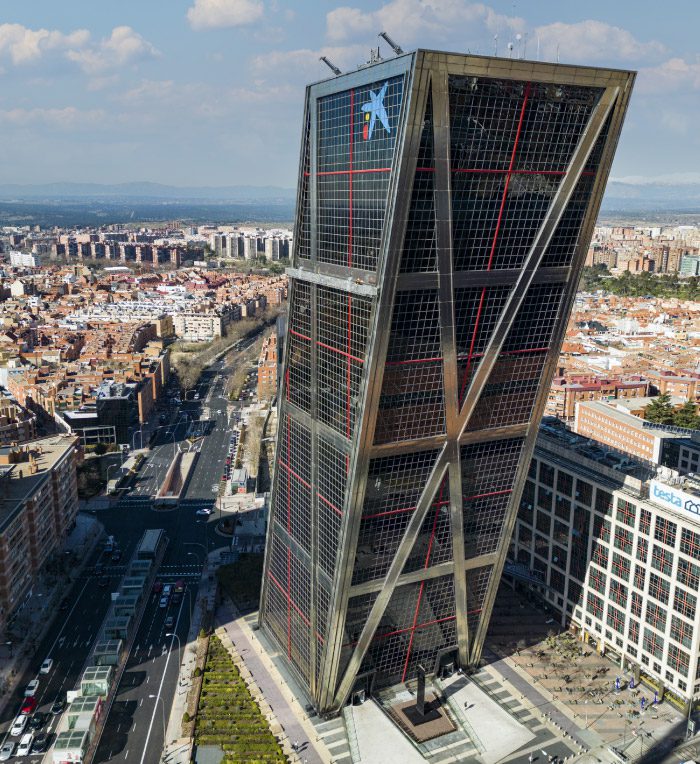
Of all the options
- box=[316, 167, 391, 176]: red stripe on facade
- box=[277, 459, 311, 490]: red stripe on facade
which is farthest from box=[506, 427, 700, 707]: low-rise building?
box=[316, 167, 391, 176]: red stripe on facade

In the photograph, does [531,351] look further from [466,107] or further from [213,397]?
[213,397]

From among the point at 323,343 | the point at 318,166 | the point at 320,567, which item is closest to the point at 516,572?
the point at 320,567

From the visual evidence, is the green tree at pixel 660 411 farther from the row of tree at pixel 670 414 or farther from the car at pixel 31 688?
the car at pixel 31 688

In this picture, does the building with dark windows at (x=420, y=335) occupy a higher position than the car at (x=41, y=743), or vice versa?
the building with dark windows at (x=420, y=335)

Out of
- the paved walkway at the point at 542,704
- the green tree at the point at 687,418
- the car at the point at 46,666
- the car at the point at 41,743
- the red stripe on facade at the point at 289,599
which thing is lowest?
the car at the point at 46,666

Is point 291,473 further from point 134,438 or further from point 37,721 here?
point 134,438

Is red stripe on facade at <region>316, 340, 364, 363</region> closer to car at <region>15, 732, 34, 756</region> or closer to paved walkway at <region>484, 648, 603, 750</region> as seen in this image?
paved walkway at <region>484, 648, 603, 750</region>

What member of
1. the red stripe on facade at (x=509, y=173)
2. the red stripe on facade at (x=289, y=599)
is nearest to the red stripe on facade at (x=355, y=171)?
the red stripe on facade at (x=509, y=173)
